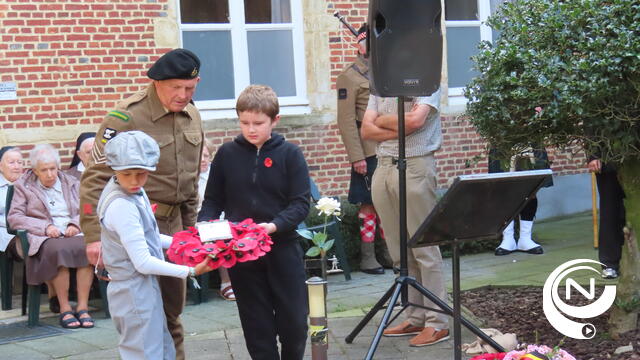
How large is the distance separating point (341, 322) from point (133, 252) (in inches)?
115

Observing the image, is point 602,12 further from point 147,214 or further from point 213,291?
point 213,291

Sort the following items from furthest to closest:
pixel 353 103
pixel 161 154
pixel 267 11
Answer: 1. pixel 267 11
2. pixel 353 103
3. pixel 161 154

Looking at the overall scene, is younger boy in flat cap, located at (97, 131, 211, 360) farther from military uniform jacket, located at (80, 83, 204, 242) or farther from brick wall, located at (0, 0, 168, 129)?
brick wall, located at (0, 0, 168, 129)

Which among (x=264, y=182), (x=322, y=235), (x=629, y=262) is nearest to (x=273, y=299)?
(x=264, y=182)

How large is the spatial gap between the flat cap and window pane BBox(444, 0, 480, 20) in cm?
802

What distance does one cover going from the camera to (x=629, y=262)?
20.3ft

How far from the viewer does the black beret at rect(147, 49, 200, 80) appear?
4.88 metres

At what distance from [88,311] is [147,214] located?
142 inches

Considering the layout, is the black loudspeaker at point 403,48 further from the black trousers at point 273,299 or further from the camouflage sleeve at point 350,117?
the camouflage sleeve at point 350,117

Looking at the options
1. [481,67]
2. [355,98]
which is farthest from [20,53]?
[481,67]

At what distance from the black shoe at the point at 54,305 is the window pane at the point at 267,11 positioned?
4.04 metres

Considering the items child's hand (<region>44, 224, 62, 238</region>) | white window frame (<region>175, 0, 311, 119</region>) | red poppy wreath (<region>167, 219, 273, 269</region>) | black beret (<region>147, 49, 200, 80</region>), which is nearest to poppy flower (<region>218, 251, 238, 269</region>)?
red poppy wreath (<region>167, 219, 273, 269</region>)

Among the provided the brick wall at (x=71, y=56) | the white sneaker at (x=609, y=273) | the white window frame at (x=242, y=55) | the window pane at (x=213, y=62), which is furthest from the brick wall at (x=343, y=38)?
the white sneaker at (x=609, y=273)

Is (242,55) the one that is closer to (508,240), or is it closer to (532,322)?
(508,240)
